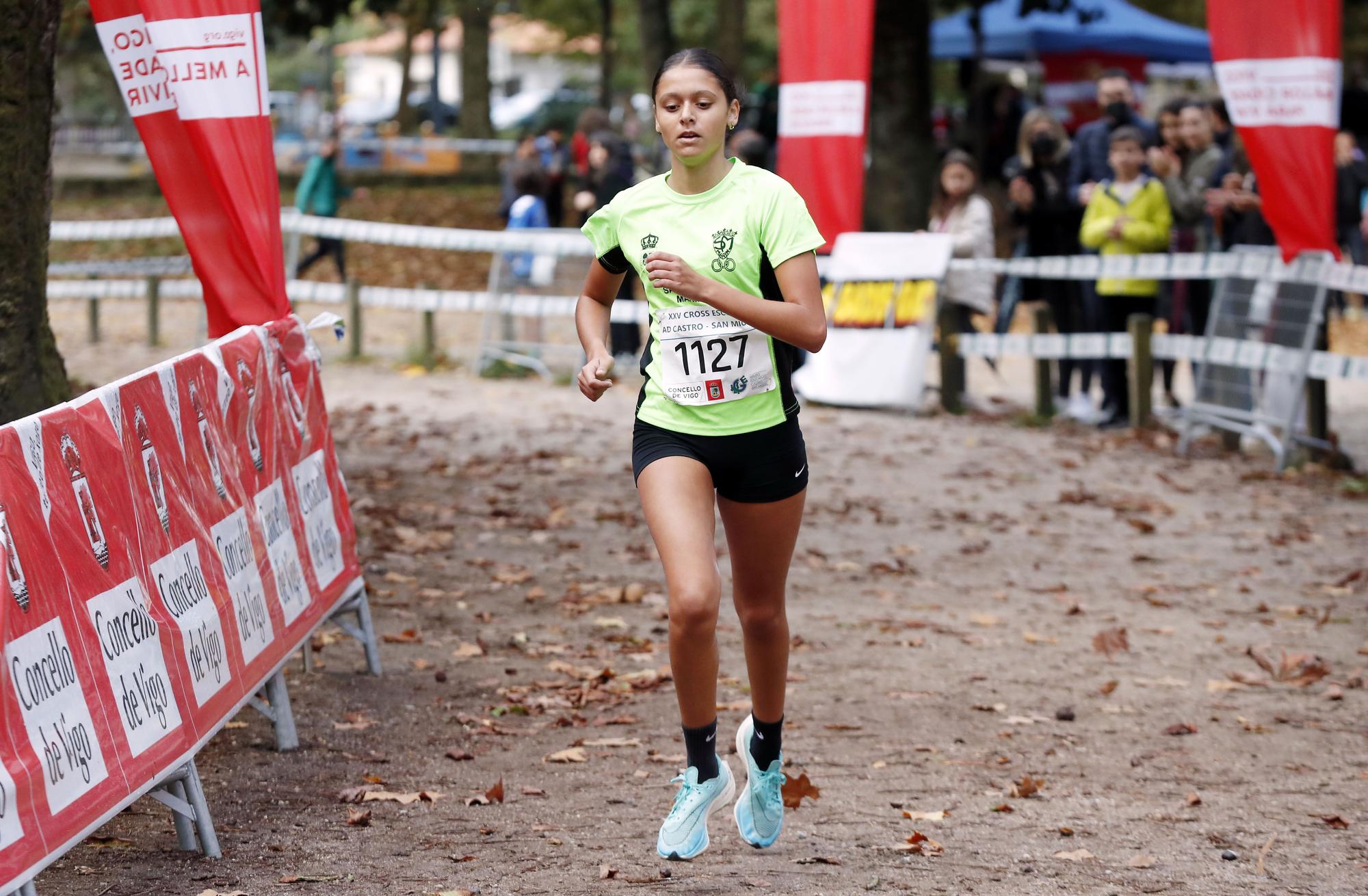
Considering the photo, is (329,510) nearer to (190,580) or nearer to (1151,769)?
(190,580)

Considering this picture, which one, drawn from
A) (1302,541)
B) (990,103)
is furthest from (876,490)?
(990,103)

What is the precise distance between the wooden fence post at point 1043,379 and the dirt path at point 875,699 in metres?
2.12

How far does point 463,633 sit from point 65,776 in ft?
12.3

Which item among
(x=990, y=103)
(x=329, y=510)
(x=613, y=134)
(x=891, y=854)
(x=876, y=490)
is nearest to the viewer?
(x=891, y=854)

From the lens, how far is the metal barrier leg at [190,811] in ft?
14.9

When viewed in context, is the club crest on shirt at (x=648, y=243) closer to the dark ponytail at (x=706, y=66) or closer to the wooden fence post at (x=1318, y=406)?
the dark ponytail at (x=706, y=66)

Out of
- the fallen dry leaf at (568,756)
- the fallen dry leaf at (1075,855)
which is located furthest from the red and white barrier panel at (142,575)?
the fallen dry leaf at (1075,855)

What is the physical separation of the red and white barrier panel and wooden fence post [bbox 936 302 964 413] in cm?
884

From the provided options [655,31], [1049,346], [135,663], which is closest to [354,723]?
[135,663]

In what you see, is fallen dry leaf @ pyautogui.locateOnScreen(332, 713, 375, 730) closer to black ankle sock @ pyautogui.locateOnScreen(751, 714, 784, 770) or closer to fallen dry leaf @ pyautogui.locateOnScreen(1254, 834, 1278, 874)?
black ankle sock @ pyautogui.locateOnScreen(751, 714, 784, 770)

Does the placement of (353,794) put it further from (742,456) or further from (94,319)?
(94,319)

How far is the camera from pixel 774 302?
173 inches

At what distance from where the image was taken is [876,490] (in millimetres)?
11211

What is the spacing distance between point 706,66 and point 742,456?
1020 millimetres
